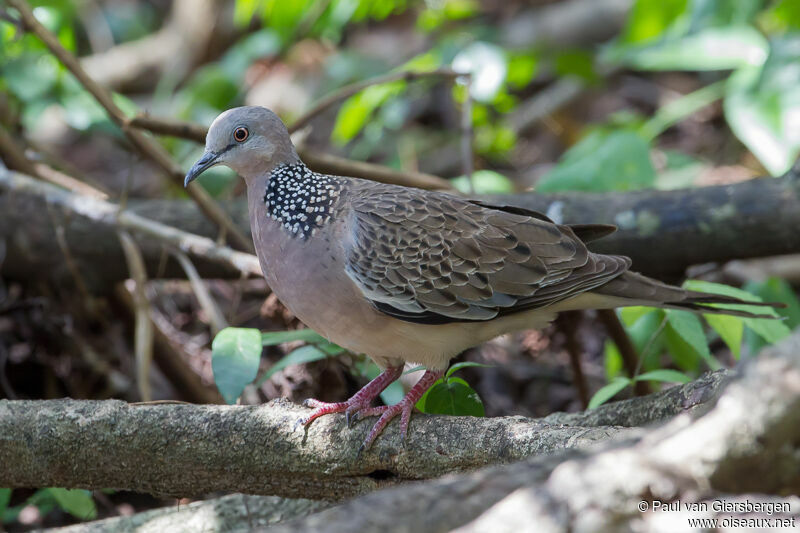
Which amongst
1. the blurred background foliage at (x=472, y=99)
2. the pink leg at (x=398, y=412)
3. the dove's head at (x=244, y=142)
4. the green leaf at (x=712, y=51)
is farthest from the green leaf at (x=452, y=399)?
the green leaf at (x=712, y=51)

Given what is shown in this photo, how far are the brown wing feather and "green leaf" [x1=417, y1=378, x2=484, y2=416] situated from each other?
30cm

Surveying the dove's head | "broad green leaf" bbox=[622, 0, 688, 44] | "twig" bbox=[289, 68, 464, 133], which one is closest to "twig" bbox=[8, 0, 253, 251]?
"twig" bbox=[289, 68, 464, 133]

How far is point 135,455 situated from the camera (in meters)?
2.97

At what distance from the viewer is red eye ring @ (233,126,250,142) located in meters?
3.37

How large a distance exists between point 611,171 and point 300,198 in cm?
233

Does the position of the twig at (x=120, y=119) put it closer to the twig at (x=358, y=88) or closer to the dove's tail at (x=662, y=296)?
the twig at (x=358, y=88)

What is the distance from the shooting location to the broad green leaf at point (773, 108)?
4.95 metres

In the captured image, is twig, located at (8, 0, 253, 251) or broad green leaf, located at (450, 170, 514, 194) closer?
twig, located at (8, 0, 253, 251)

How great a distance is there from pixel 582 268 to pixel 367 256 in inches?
34.7

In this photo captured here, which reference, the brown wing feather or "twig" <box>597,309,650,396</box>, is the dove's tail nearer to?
the brown wing feather

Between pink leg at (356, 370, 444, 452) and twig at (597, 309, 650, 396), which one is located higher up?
pink leg at (356, 370, 444, 452)

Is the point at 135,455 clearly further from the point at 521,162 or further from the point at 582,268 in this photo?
the point at 521,162

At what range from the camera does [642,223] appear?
4402 millimetres

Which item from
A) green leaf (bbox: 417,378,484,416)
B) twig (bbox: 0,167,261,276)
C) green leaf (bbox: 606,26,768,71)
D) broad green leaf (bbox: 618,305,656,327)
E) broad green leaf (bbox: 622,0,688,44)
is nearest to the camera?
green leaf (bbox: 417,378,484,416)
